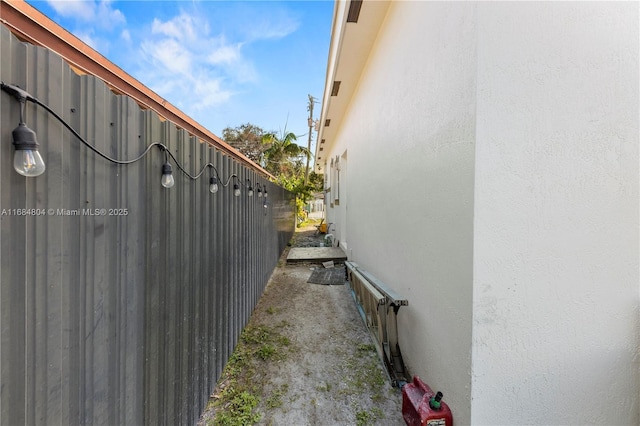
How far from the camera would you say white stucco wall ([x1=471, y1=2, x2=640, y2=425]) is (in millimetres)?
1434

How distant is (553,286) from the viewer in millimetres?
1456

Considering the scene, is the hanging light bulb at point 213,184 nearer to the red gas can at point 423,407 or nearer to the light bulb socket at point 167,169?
the light bulb socket at point 167,169

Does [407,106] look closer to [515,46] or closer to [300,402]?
[515,46]

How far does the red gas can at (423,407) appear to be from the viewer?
1.63 metres

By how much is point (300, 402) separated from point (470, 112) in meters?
2.54

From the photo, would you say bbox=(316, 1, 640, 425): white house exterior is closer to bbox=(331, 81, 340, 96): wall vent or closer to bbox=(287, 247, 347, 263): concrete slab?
bbox=(331, 81, 340, 96): wall vent

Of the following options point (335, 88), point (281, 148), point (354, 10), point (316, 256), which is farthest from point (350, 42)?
point (281, 148)

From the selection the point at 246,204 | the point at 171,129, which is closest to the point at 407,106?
the point at 171,129

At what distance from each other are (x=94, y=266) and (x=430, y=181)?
2049mm

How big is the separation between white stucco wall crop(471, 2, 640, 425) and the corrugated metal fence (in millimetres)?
1848

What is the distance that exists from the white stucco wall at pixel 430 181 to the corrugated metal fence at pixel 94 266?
1801 mm

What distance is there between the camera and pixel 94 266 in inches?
41.9

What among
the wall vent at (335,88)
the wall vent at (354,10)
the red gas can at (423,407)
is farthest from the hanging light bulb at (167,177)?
the wall vent at (335,88)

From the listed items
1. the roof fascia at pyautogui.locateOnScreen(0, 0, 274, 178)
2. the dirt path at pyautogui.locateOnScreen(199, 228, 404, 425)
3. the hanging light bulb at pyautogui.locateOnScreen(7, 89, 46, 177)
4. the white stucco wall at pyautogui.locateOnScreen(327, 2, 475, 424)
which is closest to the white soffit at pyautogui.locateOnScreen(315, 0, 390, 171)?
the white stucco wall at pyautogui.locateOnScreen(327, 2, 475, 424)
